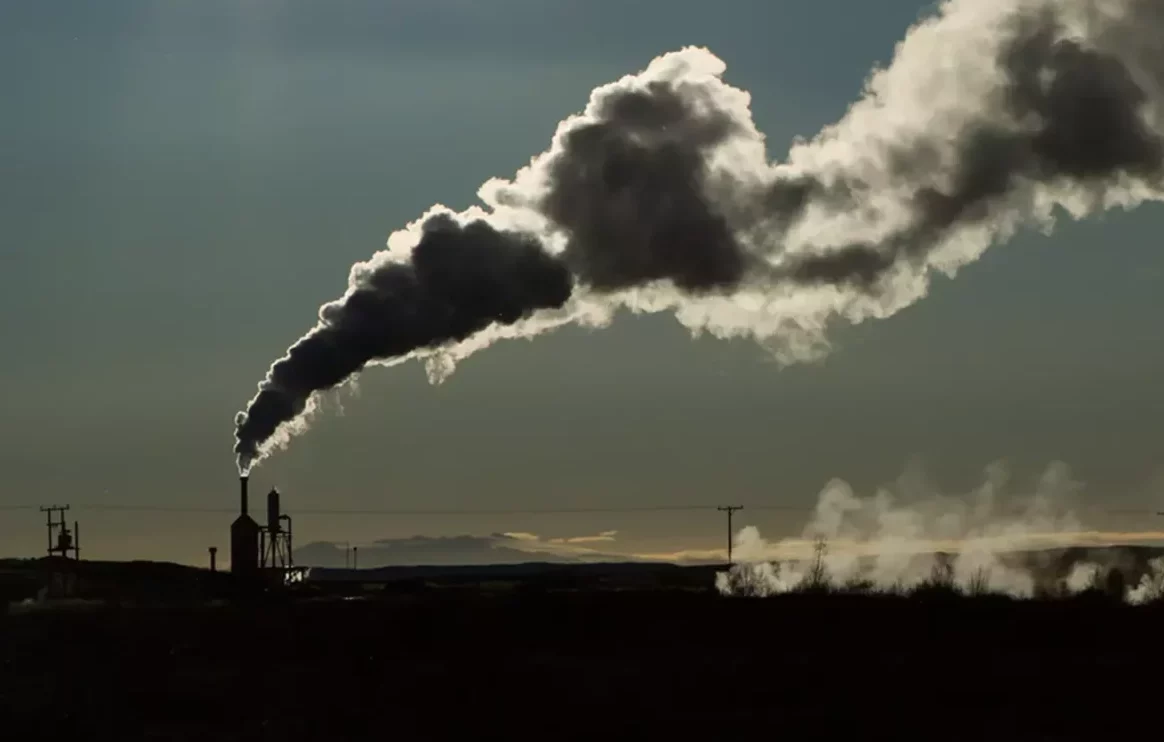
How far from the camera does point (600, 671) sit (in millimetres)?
45469

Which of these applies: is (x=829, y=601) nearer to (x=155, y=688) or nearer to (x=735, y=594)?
(x=735, y=594)

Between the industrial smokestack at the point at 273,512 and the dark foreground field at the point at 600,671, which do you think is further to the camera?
the industrial smokestack at the point at 273,512

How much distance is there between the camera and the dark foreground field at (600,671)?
35.6 metres

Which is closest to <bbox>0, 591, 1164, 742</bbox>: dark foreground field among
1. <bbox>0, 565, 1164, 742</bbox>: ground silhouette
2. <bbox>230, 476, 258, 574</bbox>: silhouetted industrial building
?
<bbox>0, 565, 1164, 742</bbox>: ground silhouette

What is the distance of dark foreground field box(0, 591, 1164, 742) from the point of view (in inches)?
1403

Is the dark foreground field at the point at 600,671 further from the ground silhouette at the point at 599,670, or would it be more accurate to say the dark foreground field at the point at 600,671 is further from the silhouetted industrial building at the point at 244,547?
the silhouetted industrial building at the point at 244,547

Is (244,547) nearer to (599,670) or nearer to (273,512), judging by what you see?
(273,512)

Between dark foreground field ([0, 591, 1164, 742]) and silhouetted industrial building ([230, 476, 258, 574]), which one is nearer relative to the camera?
dark foreground field ([0, 591, 1164, 742])

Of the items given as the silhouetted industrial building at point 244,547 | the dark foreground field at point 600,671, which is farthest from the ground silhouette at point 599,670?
the silhouetted industrial building at point 244,547

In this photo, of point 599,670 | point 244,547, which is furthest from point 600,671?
point 244,547

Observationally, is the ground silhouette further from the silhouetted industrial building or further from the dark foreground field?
the silhouetted industrial building

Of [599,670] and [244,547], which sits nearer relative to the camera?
[599,670]

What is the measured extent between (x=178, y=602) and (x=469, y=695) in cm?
4632

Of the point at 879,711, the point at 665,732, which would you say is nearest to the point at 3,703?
the point at 665,732
